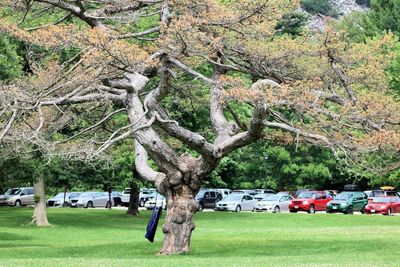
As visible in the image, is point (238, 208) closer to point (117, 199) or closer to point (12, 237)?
point (117, 199)

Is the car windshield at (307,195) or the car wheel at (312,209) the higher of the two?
the car windshield at (307,195)

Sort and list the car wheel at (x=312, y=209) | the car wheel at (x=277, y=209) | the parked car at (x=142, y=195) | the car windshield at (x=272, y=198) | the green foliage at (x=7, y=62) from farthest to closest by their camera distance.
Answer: the parked car at (x=142, y=195), the car windshield at (x=272, y=198), the car wheel at (x=277, y=209), the car wheel at (x=312, y=209), the green foliage at (x=7, y=62)

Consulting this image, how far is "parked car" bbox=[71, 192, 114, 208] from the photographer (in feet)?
197

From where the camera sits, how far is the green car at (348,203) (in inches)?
1944

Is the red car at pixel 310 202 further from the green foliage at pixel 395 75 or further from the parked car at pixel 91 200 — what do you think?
the green foliage at pixel 395 75

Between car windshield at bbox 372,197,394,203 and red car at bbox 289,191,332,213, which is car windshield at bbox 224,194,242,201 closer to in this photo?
red car at bbox 289,191,332,213

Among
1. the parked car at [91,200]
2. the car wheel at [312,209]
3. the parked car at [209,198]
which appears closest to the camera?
the car wheel at [312,209]

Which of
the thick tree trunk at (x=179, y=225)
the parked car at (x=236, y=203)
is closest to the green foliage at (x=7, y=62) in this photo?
the thick tree trunk at (x=179, y=225)

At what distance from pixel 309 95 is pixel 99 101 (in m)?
6.03

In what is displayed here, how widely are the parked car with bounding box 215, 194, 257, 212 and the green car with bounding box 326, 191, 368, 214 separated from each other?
5849 millimetres

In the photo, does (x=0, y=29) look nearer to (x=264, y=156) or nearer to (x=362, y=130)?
(x=362, y=130)

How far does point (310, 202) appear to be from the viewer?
168 feet

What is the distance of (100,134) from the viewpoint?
993 inches

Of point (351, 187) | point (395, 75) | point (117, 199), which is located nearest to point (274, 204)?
point (351, 187)
